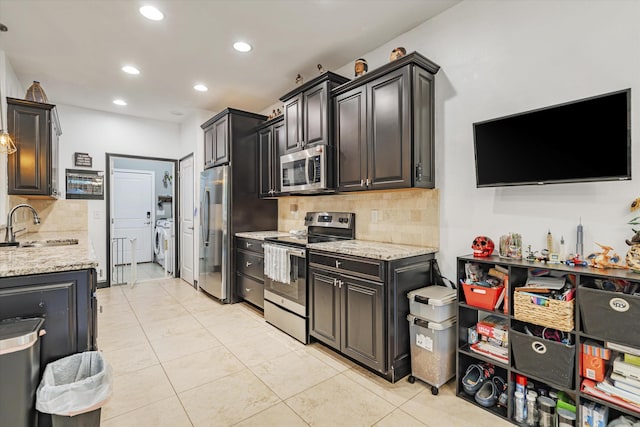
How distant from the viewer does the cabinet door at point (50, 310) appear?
1.54 m

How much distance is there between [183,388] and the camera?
2.24 m

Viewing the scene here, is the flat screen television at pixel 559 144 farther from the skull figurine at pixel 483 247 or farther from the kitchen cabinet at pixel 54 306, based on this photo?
the kitchen cabinet at pixel 54 306

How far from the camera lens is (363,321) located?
7.84 ft

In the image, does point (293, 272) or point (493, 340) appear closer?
point (493, 340)

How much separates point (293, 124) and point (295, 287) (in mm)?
1785

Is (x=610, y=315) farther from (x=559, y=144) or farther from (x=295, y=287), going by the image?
(x=295, y=287)

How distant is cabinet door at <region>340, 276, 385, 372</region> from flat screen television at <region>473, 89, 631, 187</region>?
1.11 meters

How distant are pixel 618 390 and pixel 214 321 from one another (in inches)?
134

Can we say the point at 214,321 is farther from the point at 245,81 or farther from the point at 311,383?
the point at 245,81

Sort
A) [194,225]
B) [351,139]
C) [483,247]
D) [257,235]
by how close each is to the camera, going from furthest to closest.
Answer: [194,225], [257,235], [351,139], [483,247]

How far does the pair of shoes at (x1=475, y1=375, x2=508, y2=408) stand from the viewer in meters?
1.98

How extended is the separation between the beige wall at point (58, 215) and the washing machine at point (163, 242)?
1446mm

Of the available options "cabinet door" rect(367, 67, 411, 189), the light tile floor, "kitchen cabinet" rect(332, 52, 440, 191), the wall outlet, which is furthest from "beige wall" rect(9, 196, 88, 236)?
"cabinet door" rect(367, 67, 411, 189)

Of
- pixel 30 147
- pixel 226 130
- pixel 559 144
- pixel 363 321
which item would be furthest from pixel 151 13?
pixel 559 144
